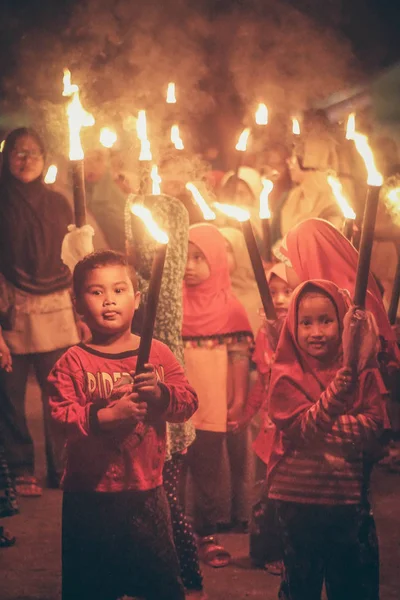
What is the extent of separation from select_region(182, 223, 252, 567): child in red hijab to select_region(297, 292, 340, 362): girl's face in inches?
56.5

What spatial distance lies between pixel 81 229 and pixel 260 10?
Answer: 4666 mm

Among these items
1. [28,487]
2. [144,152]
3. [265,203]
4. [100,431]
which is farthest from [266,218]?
[28,487]

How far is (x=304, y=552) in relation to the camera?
11.8ft

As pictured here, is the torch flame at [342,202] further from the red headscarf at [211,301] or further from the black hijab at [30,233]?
the black hijab at [30,233]

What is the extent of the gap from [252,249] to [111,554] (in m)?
1.21

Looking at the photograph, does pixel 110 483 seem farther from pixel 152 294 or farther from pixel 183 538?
pixel 183 538

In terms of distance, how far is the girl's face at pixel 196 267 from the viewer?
5.14 metres

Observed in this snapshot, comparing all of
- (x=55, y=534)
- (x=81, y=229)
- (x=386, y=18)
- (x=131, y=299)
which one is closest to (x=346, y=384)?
(x=131, y=299)

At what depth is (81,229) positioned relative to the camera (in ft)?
12.4

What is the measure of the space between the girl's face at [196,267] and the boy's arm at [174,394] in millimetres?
1467

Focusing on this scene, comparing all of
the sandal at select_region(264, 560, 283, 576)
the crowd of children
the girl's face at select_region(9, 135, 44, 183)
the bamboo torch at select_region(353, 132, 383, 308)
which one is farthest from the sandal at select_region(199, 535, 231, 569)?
the girl's face at select_region(9, 135, 44, 183)

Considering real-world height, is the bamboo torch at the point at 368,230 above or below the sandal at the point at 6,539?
above

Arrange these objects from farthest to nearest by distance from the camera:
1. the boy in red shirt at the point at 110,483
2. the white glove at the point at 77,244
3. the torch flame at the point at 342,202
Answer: the torch flame at the point at 342,202 → the white glove at the point at 77,244 → the boy in red shirt at the point at 110,483

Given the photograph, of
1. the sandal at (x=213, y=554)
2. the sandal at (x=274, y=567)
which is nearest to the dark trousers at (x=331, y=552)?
the sandal at (x=274, y=567)
